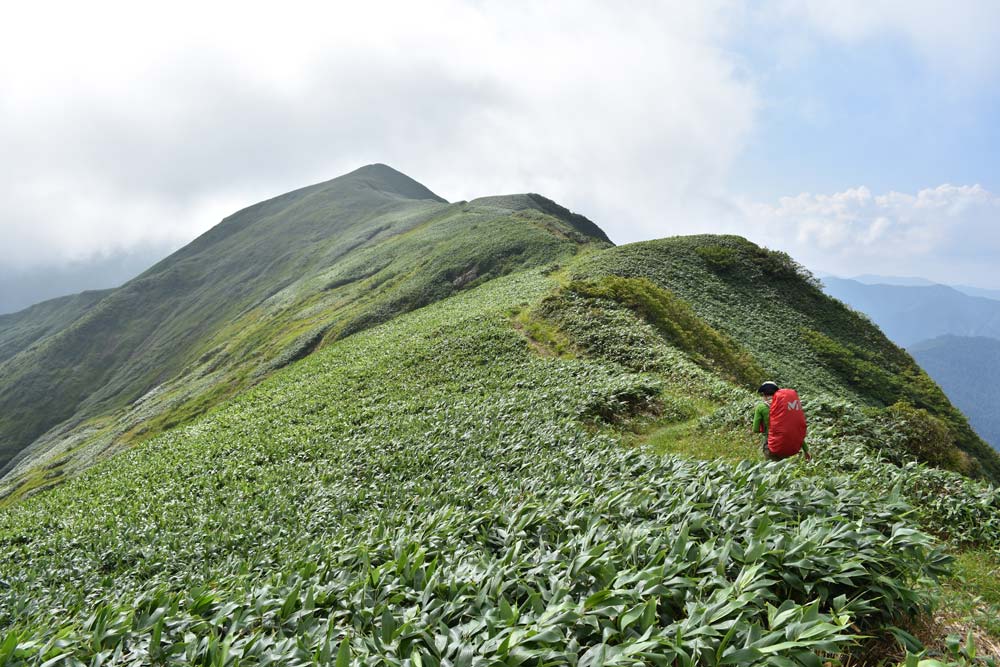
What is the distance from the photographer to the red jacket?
39.2ft

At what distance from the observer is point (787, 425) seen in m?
12.0

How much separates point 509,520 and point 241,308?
137 m

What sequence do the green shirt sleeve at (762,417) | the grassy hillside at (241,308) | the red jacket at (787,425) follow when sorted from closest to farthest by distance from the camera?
the red jacket at (787,425) → the green shirt sleeve at (762,417) → the grassy hillside at (241,308)

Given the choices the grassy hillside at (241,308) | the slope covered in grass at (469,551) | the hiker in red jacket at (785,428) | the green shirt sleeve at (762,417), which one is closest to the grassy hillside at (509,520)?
the slope covered in grass at (469,551)

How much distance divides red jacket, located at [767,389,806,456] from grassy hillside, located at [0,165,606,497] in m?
45.6

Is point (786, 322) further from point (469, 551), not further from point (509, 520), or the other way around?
point (469, 551)

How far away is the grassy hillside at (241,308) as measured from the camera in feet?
199

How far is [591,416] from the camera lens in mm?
17531

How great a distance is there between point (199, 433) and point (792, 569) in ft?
93.4

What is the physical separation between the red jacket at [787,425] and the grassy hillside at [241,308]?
4555 centimetres

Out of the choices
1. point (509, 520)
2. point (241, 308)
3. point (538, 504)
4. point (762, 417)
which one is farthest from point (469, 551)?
point (241, 308)

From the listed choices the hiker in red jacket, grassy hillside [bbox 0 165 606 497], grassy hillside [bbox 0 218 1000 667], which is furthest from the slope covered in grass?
grassy hillside [bbox 0 165 606 497]

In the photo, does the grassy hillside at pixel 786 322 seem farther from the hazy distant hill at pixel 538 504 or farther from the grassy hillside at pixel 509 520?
the grassy hillside at pixel 509 520

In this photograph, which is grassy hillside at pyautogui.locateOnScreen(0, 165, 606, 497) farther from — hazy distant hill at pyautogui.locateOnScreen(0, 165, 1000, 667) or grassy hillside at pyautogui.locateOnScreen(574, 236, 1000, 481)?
hazy distant hill at pyautogui.locateOnScreen(0, 165, 1000, 667)
